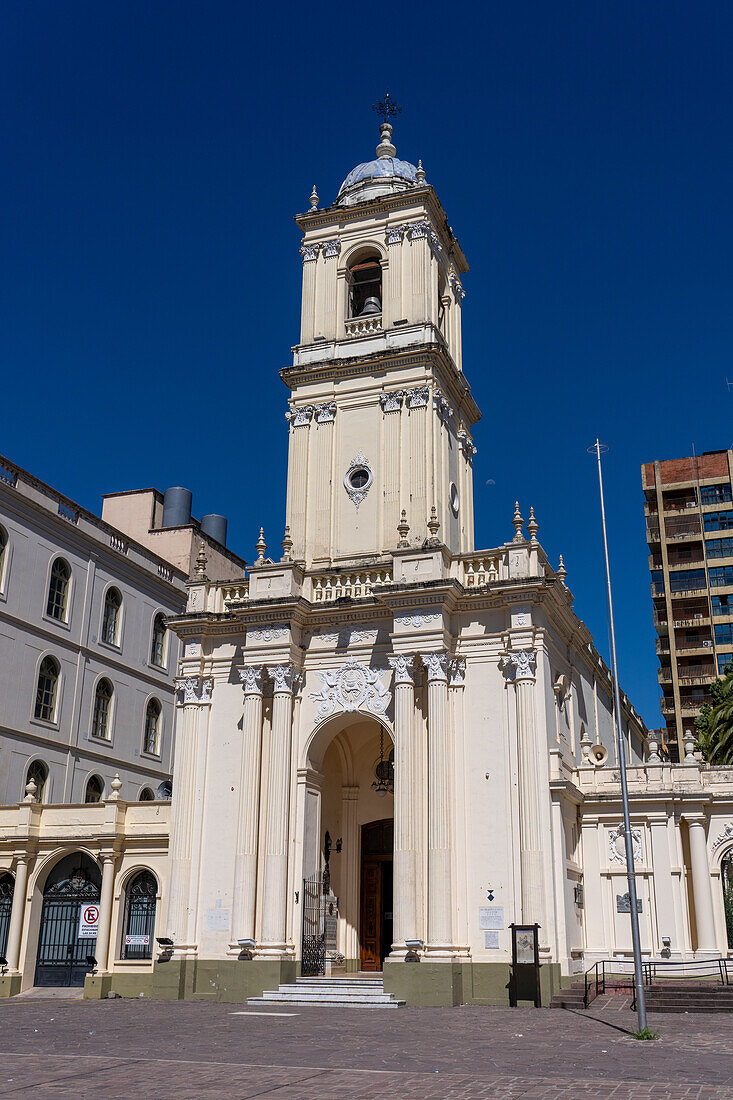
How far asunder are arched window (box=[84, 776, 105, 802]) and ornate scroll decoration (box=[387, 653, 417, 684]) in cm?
1721

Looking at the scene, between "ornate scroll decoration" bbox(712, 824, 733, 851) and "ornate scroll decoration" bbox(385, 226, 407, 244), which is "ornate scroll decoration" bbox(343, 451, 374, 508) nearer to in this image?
"ornate scroll decoration" bbox(385, 226, 407, 244)

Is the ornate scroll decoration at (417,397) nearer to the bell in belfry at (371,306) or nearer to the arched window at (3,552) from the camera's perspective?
the bell in belfry at (371,306)

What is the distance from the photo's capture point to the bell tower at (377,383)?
3158 cm

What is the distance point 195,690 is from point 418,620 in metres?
7.17

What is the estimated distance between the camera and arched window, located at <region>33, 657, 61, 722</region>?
121ft

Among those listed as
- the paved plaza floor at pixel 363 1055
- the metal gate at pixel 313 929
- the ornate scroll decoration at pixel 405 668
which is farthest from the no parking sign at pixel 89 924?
the ornate scroll decoration at pixel 405 668

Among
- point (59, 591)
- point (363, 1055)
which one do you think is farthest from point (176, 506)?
point (363, 1055)

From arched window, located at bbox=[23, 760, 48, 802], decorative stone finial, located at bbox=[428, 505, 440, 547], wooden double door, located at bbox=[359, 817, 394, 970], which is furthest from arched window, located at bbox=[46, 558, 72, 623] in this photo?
decorative stone finial, located at bbox=[428, 505, 440, 547]

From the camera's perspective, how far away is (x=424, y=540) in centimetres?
2978

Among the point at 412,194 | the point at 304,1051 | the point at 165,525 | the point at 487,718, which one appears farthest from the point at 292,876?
the point at 165,525

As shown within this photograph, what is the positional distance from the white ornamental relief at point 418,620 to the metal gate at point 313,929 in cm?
739

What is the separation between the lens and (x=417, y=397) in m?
32.0

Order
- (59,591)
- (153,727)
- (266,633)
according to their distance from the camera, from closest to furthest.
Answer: (266,633) < (59,591) < (153,727)

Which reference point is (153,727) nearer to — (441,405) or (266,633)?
(266,633)
